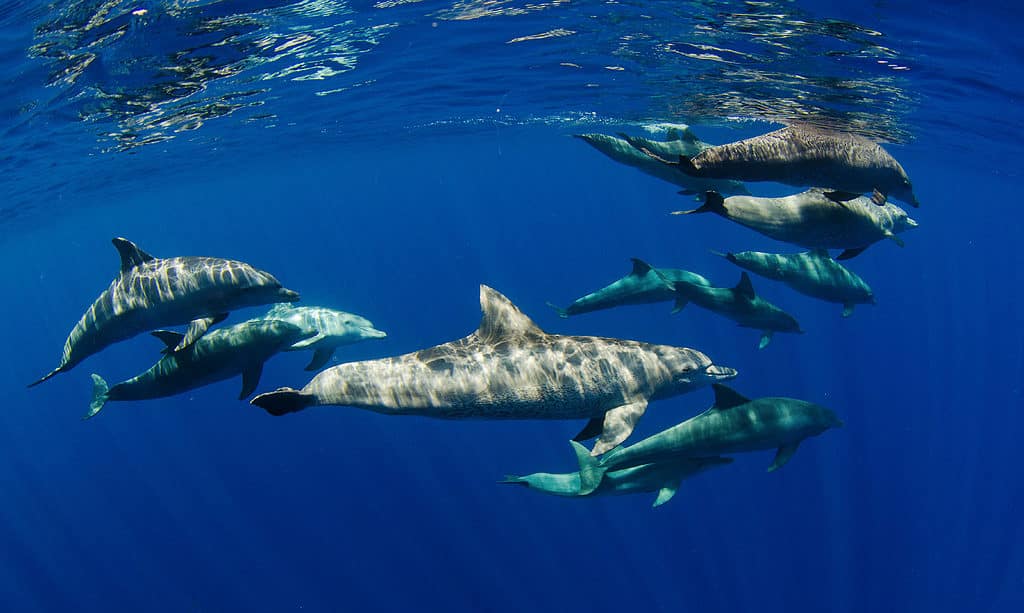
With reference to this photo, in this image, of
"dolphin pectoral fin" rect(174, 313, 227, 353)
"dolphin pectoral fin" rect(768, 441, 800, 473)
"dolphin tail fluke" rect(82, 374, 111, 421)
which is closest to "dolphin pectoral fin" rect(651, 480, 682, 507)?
"dolphin pectoral fin" rect(768, 441, 800, 473)

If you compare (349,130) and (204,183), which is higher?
(349,130)

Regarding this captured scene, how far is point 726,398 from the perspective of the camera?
7.10 meters

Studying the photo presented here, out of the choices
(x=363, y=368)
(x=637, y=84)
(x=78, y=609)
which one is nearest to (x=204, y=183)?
(x=78, y=609)

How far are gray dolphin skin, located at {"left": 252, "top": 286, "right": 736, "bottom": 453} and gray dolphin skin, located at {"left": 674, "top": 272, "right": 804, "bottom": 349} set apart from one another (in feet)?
12.3

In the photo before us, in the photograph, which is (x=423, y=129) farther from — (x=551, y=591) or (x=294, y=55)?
(x=551, y=591)

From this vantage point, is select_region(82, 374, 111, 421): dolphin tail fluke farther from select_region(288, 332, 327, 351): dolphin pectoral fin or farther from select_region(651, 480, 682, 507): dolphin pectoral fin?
select_region(651, 480, 682, 507): dolphin pectoral fin

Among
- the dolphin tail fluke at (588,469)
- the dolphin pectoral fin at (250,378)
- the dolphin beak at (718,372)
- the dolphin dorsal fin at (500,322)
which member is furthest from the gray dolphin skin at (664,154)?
the dolphin pectoral fin at (250,378)

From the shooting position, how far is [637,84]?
66.1 ft

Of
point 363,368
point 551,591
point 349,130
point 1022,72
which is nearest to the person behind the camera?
point 363,368

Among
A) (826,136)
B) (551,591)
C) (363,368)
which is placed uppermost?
(826,136)

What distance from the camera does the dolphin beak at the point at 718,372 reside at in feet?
21.3

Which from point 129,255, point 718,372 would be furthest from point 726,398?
point 129,255

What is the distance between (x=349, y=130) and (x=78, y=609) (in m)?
27.9

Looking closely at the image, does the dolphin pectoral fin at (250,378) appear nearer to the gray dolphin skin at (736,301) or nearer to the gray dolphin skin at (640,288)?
the gray dolphin skin at (640,288)
